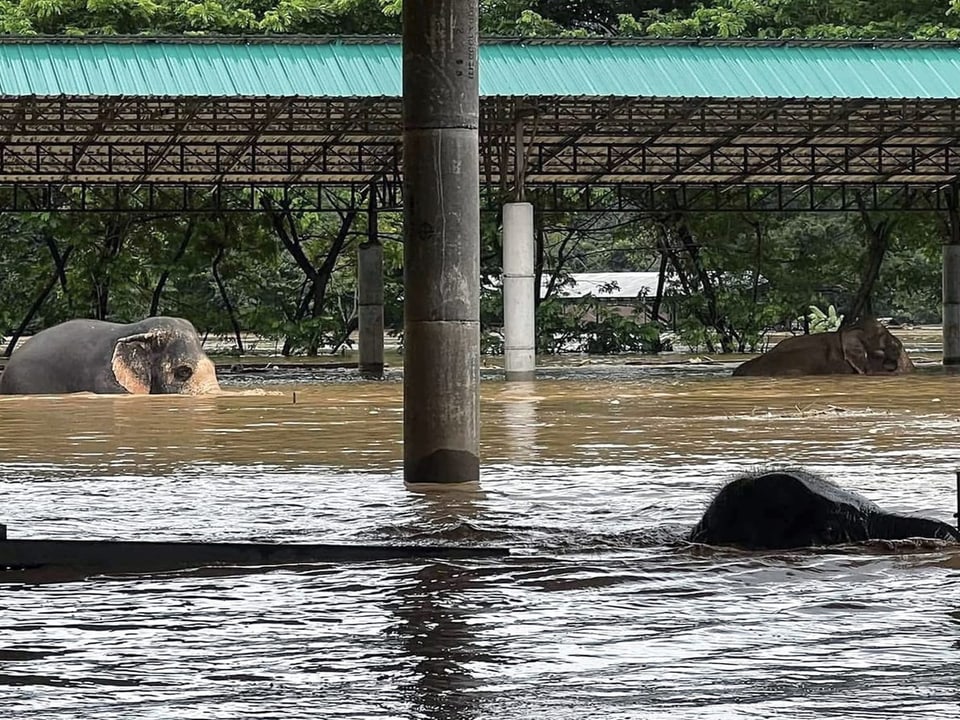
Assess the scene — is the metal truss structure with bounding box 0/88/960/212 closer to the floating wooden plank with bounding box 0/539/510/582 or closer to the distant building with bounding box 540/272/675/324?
the distant building with bounding box 540/272/675/324

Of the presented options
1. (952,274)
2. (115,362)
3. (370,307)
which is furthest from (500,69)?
(952,274)

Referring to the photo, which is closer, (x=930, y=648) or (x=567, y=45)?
(x=930, y=648)

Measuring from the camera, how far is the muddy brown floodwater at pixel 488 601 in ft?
20.2

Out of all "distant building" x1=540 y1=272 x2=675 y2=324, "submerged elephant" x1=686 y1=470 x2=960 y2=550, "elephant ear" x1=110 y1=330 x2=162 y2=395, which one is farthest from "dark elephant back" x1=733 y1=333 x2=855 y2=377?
A: "distant building" x1=540 y1=272 x2=675 y2=324

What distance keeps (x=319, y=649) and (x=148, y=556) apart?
8.33 ft

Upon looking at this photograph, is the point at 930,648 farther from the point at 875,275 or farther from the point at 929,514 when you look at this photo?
the point at 875,275

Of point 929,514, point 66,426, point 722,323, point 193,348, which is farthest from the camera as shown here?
point 722,323

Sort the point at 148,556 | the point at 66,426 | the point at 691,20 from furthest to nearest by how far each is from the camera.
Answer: the point at 691,20, the point at 66,426, the point at 148,556

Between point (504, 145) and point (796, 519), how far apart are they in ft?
85.9

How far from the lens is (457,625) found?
24.8 feet

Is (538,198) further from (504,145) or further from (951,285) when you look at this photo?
(504,145)

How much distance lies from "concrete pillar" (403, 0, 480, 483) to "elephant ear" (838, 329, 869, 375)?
2339 cm

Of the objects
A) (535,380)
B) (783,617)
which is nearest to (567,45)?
(535,380)

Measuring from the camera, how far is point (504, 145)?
35.5m
